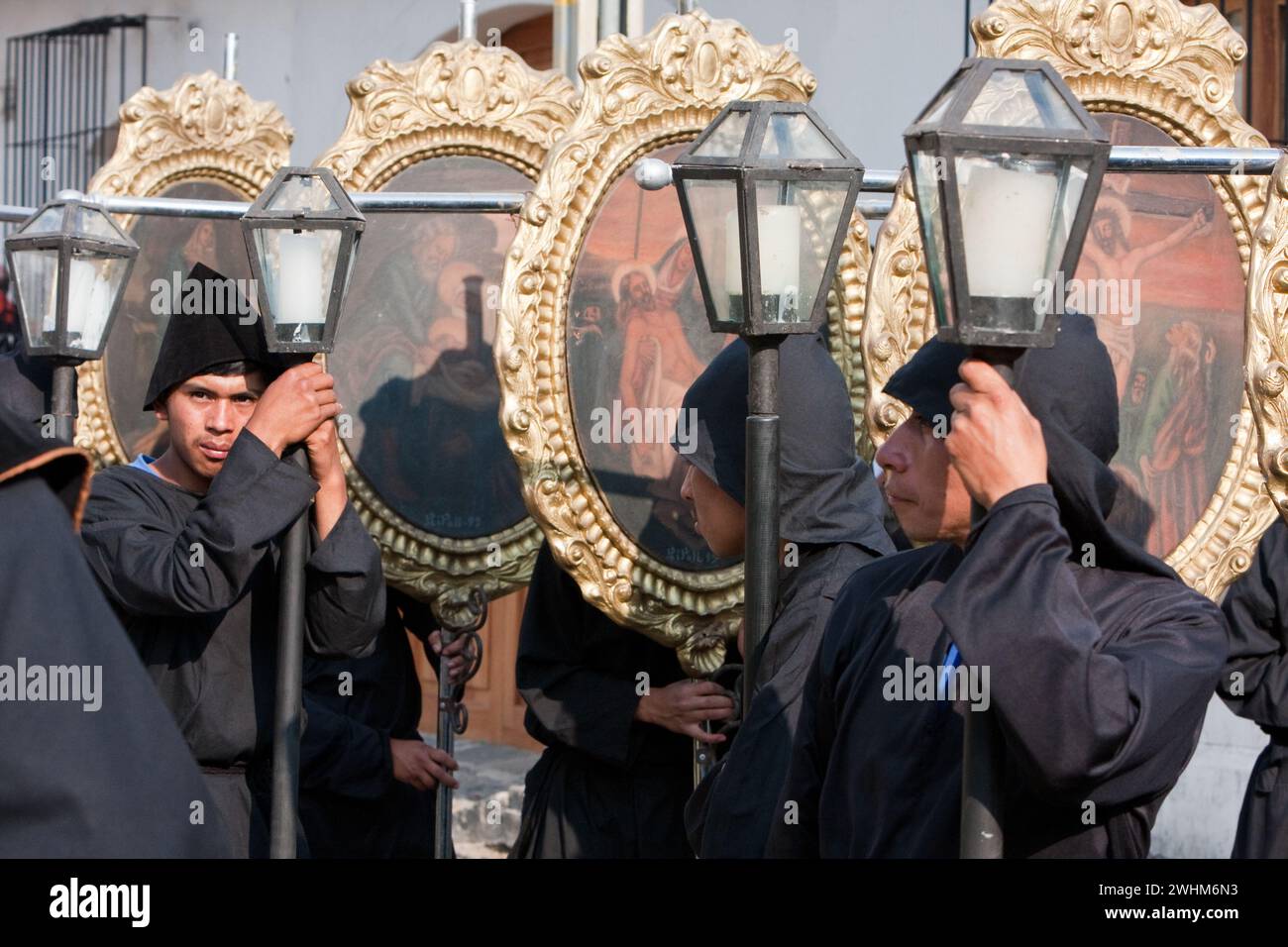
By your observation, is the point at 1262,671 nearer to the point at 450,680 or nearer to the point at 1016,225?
the point at 450,680

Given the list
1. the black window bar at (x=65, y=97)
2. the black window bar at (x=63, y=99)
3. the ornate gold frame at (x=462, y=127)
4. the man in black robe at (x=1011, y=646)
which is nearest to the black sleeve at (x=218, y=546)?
the ornate gold frame at (x=462, y=127)

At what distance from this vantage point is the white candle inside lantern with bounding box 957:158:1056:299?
244 cm

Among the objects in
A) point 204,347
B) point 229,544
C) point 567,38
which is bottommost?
point 229,544

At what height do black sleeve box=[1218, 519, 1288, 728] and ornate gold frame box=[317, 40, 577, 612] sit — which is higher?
ornate gold frame box=[317, 40, 577, 612]

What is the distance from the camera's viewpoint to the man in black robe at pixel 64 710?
190cm

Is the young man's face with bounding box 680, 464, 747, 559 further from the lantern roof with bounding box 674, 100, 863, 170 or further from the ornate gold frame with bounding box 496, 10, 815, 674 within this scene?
the lantern roof with bounding box 674, 100, 863, 170

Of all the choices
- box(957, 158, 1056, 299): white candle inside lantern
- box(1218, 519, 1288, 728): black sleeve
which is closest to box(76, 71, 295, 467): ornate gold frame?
box(1218, 519, 1288, 728): black sleeve

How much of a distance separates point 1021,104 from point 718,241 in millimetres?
993

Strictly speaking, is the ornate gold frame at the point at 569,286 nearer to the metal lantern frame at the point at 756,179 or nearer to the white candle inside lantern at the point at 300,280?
the white candle inside lantern at the point at 300,280

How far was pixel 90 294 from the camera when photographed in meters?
4.54

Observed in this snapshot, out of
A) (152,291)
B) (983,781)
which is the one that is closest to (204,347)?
(152,291)

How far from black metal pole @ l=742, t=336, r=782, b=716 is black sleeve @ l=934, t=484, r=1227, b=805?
82cm

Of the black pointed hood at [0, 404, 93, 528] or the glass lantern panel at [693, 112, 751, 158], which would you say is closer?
the black pointed hood at [0, 404, 93, 528]
